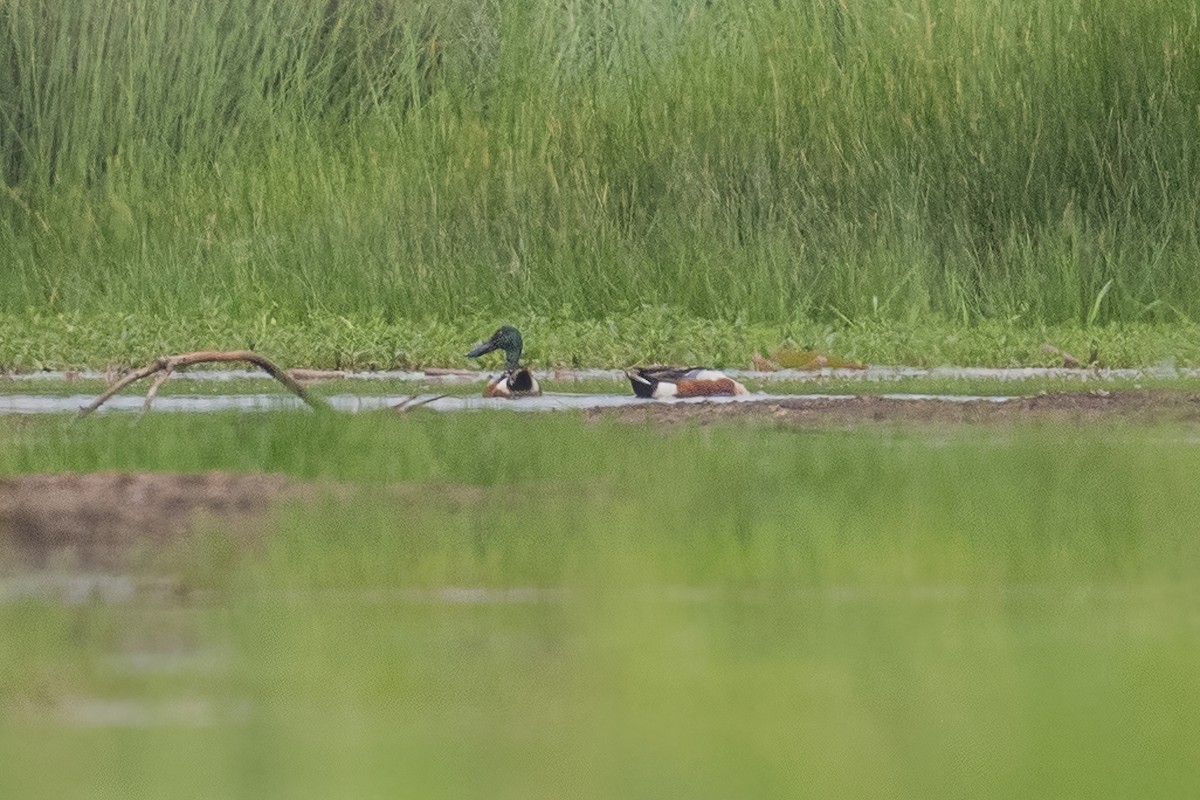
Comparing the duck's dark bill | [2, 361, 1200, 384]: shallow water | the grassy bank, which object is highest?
the grassy bank

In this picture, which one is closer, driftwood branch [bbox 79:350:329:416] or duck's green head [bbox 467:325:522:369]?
driftwood branch [bbox 79:350:329:416]

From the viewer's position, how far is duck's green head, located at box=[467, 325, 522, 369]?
9.91 m

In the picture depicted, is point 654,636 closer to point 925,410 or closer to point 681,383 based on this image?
point 925,410

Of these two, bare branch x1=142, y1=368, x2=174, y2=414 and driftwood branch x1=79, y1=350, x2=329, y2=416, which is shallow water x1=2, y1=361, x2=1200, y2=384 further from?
bare branch x1=142, y1=368, x2=174, y2=414

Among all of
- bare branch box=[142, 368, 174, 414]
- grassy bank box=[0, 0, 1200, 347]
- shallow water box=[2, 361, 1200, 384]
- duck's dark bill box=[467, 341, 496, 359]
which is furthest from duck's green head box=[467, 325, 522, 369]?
bare branch box=[142, 368, 174, 414]

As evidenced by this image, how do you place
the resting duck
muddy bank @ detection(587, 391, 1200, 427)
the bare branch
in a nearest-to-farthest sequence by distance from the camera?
the bare branch
muddy bank @ detection(587, 391, 1200, 427)
the resting duck

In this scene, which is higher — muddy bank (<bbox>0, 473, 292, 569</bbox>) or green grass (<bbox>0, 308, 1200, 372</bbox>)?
muddy bank (<bbox>0, 473, 292, 569</bbox>)

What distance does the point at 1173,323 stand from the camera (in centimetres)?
1169

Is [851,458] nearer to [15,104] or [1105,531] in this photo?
[1105,531]

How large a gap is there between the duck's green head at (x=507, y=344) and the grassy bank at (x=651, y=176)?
62.8 inches

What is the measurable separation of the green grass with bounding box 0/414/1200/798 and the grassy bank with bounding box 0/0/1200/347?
14.9 feet

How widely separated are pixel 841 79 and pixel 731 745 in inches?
371

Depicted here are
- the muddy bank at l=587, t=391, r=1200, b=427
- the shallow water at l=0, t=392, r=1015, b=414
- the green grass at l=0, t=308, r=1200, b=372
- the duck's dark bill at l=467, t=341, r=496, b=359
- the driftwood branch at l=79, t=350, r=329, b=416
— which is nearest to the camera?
the driftwood branch at l=79, t=350, r=329, b=416

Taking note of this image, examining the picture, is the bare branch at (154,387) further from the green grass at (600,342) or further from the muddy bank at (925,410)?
the green grass at (600,342)
